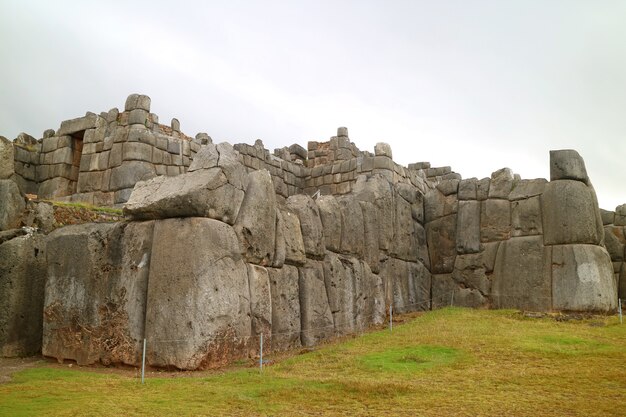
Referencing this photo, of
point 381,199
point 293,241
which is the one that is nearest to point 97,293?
point 293,241

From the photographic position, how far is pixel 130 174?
17.8 metres

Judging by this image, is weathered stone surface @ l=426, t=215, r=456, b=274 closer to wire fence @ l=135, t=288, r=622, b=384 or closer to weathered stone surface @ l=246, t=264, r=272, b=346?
wire fence @ l=135, t=288, r=622, b=384

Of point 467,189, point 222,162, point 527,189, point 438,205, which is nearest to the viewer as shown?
point 222,162

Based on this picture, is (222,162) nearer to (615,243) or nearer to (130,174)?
(130,174)

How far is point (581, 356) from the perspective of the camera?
1089 centimetres

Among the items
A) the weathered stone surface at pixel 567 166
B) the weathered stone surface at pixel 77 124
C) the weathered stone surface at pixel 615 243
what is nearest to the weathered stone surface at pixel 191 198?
the weathered stone surface at pixel 77 124

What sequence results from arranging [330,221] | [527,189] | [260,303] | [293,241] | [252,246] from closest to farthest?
1. [260,303]
2. [252,246]
3. [293,241]
4. [330,221]
5. [527,189]

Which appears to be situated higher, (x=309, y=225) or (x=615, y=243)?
(x=615, y=243)

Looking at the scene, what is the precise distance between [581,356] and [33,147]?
1720 centimetres

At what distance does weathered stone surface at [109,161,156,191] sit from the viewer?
58.3 ft

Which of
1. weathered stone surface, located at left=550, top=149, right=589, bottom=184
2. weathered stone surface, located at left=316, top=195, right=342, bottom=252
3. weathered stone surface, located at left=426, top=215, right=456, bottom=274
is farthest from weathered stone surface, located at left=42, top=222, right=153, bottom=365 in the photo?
weathered stone surface, located at left=550, top=149, right=589, bottom=184

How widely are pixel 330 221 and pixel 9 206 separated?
7.21 m

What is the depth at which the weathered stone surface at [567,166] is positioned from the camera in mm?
17484

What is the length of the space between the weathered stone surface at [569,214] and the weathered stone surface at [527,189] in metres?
0.31
